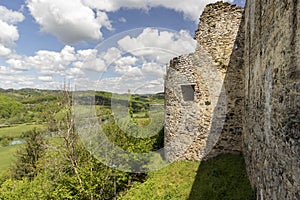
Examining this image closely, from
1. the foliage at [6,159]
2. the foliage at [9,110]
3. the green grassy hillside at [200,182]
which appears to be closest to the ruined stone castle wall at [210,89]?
the green grassy hillside at [200,182]

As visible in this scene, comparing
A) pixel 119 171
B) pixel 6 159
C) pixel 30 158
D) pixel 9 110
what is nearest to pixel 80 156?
pixel 119 171

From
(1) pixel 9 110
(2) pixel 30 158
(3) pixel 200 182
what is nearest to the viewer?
(3) pixel 200 182

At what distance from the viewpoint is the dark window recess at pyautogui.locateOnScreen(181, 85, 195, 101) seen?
9.11 m

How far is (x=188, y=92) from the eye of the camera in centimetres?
924

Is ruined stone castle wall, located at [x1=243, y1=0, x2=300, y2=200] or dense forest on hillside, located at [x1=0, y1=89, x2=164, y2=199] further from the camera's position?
dense forest on hillside, located at [x1=0, y1=89, x2=164, y2=199]

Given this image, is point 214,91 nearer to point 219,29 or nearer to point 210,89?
point 210,89

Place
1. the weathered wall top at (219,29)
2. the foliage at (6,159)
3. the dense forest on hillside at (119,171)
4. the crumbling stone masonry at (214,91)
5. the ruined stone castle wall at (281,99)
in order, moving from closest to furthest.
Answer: the ruined stone castle wall at (281,99)
the dense forest on hillside at (119,171)
the crumbling stone masonry at (214,91)
the weathered wall top at (219,29)
the foliage at (6,159)

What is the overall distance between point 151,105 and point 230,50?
630 centimetres

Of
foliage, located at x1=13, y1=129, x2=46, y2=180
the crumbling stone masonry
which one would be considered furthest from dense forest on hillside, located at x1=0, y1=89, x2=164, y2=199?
foliage, located at x1=13, y1=129, x2=46, y2=180

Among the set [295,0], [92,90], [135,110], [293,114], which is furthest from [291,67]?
[135,110]

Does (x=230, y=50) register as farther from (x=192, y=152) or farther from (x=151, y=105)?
(x=151, y=105)

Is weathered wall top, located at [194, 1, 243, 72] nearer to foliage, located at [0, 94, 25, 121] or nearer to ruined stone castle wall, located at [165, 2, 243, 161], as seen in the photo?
ruined stone castle wall, located at [165, 2, 243, 161]

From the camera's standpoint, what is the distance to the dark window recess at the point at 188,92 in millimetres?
9109

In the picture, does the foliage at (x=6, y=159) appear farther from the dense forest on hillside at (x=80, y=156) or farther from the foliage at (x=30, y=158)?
the dense forest on hillside at (x=80, y=156)
